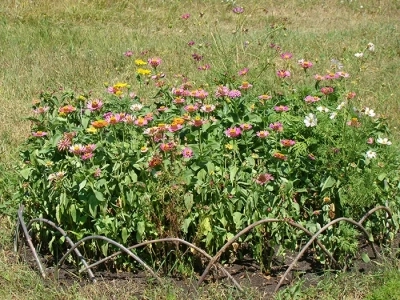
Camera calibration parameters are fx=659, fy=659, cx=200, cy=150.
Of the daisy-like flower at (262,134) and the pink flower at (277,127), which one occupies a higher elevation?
the pink flower at (277,127)

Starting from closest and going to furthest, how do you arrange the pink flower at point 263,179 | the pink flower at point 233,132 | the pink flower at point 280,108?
the pink flower at point 263,179 < the pink flower at point 233,132 < the pink flower at point 280,108

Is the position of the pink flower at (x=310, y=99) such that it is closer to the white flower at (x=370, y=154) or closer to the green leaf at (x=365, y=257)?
the white flower at (x=370, y=154)

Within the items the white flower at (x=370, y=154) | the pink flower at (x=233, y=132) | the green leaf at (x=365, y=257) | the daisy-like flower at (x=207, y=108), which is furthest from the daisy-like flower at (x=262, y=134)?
the green leaf at (x=365, y=257)

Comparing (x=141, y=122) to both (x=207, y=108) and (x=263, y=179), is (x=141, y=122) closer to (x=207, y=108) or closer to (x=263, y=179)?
(x=207, y=108)

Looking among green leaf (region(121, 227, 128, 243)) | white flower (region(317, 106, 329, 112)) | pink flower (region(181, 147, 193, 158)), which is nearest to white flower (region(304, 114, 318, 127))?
white flower (region(317, 106, 329, 112))

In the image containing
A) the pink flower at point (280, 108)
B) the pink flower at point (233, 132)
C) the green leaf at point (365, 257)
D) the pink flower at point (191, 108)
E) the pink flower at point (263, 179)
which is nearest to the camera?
the pink flower at point (263, 179)

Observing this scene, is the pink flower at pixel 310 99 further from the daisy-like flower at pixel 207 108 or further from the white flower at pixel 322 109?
the daisy-like flower at pixel 207 108

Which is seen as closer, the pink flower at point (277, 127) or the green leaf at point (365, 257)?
the green leaf at point (365, 257)

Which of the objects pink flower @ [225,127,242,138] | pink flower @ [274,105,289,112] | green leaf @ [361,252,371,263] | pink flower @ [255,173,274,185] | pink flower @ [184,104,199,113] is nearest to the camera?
pink flower @ [255,173,274,185]

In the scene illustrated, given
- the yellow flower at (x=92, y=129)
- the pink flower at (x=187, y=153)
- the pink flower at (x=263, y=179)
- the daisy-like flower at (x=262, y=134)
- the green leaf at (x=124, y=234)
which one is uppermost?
the yellow flower at (x=92, y=129)

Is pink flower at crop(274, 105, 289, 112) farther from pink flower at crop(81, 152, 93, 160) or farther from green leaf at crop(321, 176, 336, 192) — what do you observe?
pink flower at crop(81, 152, 93, 160)

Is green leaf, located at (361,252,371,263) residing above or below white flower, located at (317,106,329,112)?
below

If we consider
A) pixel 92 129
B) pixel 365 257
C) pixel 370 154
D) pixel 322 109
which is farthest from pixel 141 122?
pixel 365 257

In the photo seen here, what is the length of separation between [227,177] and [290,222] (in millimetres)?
452
